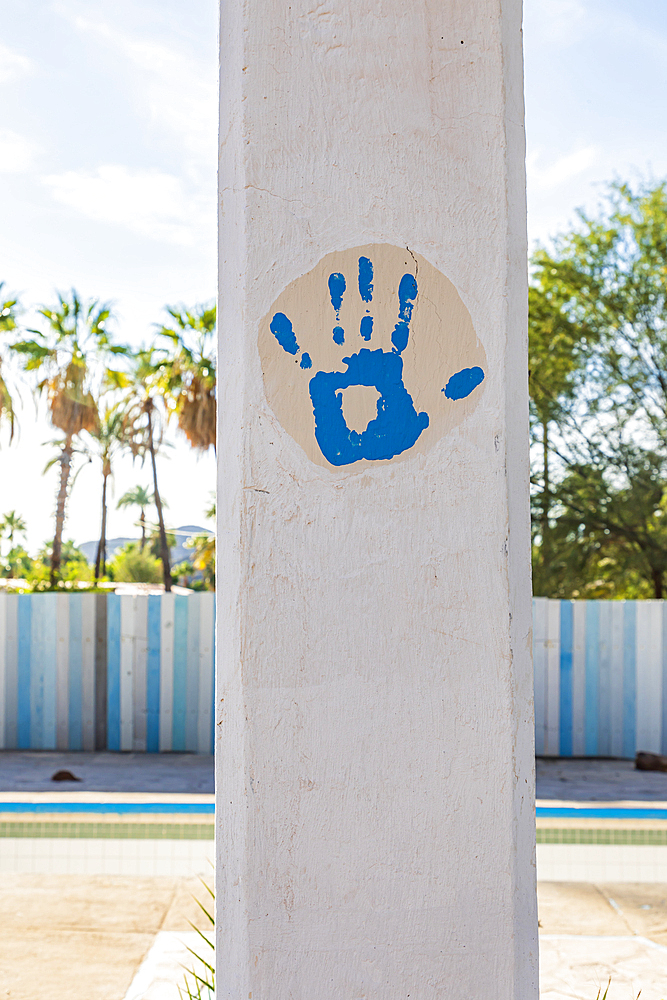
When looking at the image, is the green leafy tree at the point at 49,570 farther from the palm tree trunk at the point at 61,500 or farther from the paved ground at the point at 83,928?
the paved ground at the point at 83,928

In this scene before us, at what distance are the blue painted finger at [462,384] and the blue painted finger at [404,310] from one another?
0.12 metres

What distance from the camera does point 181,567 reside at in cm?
3778

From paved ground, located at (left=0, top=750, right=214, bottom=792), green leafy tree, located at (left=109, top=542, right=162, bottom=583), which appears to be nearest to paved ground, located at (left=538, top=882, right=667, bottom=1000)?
paved ground, located at (left=0, top=750, right=214, bottom=792)

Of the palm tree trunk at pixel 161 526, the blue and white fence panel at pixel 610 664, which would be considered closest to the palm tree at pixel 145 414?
the palm tree trunk at pixel 161 526

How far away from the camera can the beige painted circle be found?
1481 mm

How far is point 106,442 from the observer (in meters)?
19.3

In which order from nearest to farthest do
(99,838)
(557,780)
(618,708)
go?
(99,838) < (557,780) < (618,708)

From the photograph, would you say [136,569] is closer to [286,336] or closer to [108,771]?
[108,771]

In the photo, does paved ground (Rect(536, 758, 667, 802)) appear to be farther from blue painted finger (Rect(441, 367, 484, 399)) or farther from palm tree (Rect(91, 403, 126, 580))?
palm tree (Rect(91, 403, 126, 580))

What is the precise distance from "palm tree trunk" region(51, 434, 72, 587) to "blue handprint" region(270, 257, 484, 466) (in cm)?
1608

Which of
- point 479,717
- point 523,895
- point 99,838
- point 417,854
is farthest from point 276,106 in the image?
point 99,838

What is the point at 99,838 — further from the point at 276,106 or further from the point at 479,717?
the point at 276,106

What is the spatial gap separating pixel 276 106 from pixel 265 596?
953mm

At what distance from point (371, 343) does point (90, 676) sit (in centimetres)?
724
